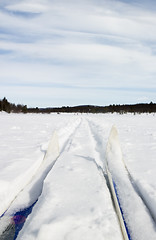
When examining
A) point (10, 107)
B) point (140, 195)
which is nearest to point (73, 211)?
point (140, 195)

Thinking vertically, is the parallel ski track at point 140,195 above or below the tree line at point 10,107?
below

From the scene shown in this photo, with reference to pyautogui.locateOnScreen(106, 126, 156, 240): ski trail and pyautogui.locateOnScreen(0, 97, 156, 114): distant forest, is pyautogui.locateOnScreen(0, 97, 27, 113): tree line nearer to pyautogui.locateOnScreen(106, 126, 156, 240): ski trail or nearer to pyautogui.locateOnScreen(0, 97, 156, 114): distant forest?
pyautogui.locateOnScreen(0, 97, 156, 114): distant forest

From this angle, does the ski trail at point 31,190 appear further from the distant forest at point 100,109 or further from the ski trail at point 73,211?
the distant forest at point 100,109

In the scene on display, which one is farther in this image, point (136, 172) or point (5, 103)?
point (5, 103)

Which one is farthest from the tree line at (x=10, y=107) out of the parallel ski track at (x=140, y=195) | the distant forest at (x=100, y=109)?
the parallel ski track at (x=140, y=195)

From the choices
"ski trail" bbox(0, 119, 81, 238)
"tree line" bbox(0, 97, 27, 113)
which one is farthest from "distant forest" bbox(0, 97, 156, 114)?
"ski trail" bbox(0, 119, 81, 238)

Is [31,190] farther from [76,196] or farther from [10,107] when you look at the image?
[10,107]

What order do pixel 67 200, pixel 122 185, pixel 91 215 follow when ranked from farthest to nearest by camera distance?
pixel 122 185 < pixel 67 200 < pixel 91 215

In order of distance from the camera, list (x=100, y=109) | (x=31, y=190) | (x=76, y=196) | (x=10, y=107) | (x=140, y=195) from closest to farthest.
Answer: (x=76, y=196) → (x=140, y=195) → (x=31, y=190) → (x=10, y=107) → (x=100, y=109)

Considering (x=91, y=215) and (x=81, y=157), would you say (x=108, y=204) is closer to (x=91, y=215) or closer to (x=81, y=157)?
(x=91, y=215)

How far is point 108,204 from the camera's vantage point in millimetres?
2199

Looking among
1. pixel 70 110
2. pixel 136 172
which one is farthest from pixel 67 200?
pixel 70 110

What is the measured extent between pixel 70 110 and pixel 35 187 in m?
139

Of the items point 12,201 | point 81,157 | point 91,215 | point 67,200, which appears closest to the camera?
point 91,215
